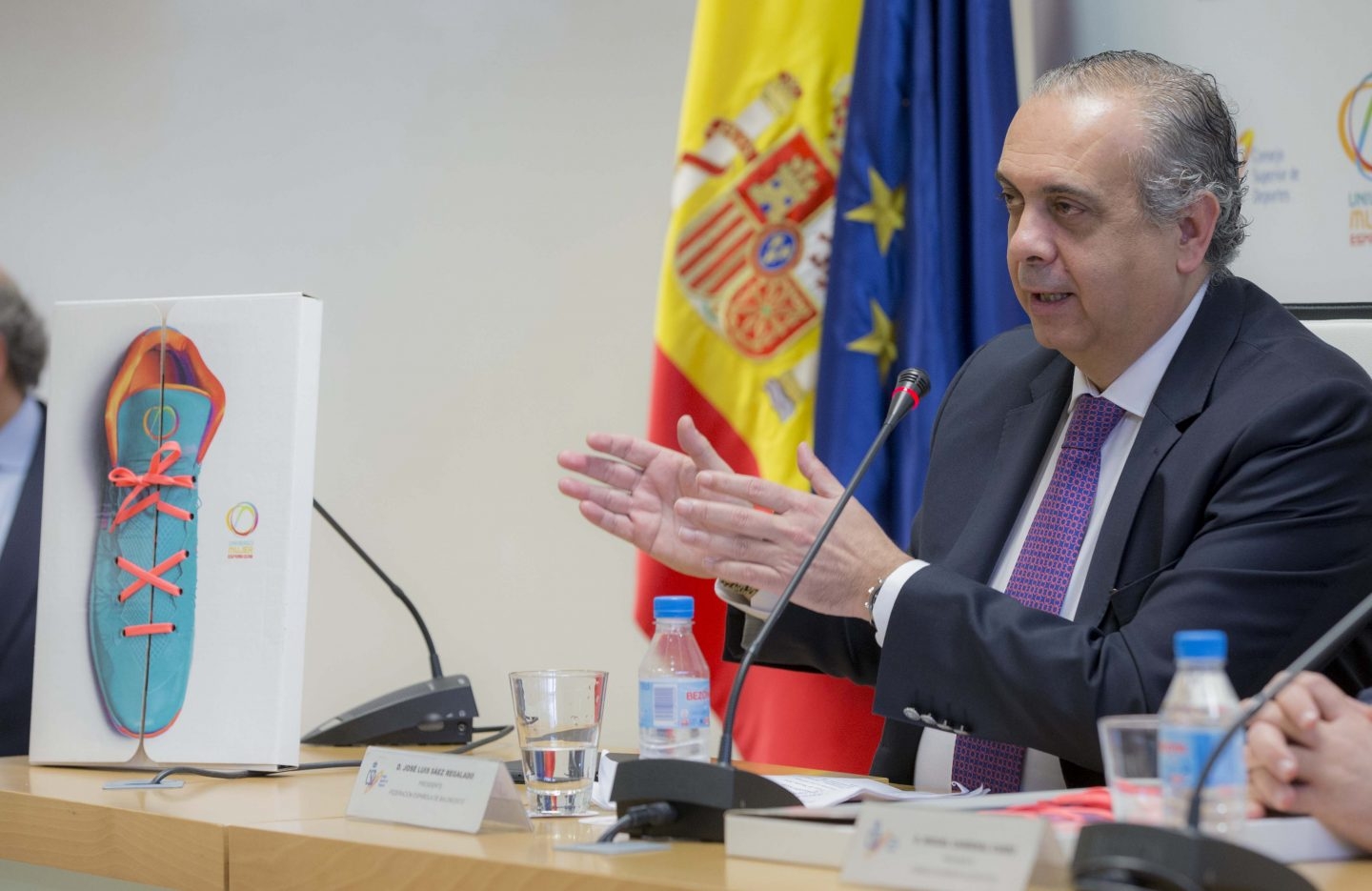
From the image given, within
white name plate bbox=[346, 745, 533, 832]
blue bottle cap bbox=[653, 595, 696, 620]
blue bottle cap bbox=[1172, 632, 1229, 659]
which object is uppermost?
blue bottle cap bbox=[1172, 632, 1229, 659]

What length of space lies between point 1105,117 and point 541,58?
141 cm

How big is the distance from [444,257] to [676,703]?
1.74m

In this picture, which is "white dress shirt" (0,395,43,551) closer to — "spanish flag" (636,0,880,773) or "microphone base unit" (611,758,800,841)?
"spanish flag" (636,0,880,773)

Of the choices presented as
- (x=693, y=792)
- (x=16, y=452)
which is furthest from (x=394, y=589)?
(x=693, y=792)

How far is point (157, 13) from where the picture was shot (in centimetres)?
318

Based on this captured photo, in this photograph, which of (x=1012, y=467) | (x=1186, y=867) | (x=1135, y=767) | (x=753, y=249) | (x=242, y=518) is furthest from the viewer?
(x=753, y=249)

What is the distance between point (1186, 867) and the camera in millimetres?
783

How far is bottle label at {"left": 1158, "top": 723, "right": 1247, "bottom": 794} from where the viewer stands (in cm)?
85

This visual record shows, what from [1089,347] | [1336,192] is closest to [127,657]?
[1089,347]

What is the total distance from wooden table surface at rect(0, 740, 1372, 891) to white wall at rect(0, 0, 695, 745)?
1.10 meters

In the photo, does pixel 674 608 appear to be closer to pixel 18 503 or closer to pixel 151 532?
pixel 151 532

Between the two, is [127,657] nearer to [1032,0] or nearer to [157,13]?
[1032,0]

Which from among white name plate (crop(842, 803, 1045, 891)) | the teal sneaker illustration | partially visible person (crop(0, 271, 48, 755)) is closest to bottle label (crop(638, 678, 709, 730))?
white name plate (crop(842, 803, 1045, 891))

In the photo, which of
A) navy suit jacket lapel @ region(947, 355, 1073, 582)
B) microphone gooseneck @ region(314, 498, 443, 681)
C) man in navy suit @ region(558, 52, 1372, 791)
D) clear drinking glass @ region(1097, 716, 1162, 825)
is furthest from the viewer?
microphone gooseneck @ region(314, 498, 443, 681)
